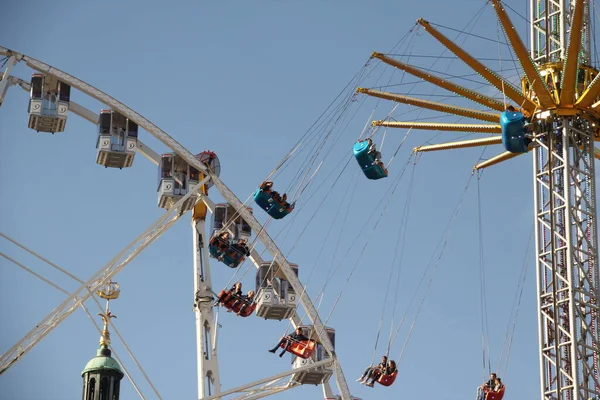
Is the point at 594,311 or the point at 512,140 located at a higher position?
the point at 512,140

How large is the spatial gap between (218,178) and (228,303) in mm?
5133

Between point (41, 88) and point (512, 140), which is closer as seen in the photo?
point (512, 140)

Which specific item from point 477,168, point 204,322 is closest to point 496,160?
point 477,168

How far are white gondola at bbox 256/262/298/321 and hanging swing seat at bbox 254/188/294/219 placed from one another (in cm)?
220

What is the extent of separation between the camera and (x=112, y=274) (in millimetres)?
60375

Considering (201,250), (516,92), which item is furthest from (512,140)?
(201,250)

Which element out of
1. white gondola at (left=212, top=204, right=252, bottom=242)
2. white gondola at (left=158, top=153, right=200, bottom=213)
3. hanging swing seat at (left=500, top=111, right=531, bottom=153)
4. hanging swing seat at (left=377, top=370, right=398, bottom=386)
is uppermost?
white gondola at (left=158, top=153, right=200, bottom=213)

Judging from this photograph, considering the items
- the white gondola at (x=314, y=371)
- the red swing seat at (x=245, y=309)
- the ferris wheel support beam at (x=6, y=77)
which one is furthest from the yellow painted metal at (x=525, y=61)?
the ferris wheel support beam at (x=6, y=77)

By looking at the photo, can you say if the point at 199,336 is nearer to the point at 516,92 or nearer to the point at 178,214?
the point at 178,214

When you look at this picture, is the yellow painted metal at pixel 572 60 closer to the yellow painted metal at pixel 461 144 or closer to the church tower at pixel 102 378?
the yellow painted metal at pixel 461 144

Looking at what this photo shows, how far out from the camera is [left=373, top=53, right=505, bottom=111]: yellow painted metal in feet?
175

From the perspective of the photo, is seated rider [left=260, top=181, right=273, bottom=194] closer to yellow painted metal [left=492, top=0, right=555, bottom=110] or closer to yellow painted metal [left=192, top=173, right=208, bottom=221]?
yellow painted metal [left=192, top=173, right=208, bottom=221]

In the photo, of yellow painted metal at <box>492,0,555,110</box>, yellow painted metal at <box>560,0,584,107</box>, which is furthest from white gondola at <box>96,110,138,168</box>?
yellow painted metal at <box>560,0,584,107</box>

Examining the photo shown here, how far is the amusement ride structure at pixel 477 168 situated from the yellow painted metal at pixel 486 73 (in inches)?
1.1
